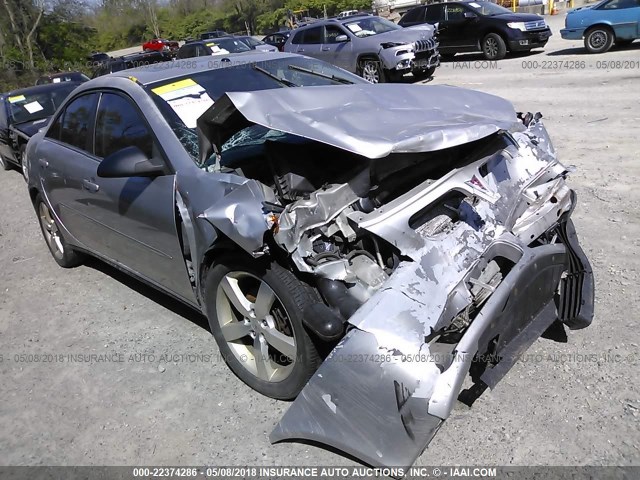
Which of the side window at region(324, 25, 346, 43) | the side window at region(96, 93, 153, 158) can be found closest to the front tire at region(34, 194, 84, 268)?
the side window at region(96, 93, 153, 158)

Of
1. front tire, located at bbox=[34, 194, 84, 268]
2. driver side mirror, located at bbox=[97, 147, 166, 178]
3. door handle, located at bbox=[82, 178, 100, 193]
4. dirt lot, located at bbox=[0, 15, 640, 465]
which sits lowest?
dirt lot, located at bbox=[0, 15, 640, 465]

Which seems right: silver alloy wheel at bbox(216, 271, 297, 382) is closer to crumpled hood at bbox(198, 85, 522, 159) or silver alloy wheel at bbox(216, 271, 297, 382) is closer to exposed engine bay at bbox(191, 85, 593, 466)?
exposed engine bay at bbox(191, 85, 593, 466)

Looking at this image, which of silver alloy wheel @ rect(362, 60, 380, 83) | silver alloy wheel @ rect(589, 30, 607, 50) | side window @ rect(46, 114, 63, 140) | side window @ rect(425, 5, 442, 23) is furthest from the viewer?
side window @ rect(425, 5, 442, 23)

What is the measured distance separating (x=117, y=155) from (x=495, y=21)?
1466 centimetres

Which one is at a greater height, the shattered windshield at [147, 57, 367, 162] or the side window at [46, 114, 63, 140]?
the shattered windshield at [147, 57, 367, 162]

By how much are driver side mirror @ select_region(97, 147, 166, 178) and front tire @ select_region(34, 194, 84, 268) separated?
2113mm

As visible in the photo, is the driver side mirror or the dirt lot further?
the driver side mirror

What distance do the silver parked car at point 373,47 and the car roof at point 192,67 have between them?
940 centimetres

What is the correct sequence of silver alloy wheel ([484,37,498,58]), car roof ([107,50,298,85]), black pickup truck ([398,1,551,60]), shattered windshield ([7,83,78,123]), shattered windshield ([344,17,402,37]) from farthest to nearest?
silver alloy wheel ([484,37,498,58]) < black pickup truck ([398,1,551,60]) < shattered windshield ([344,17,402,37]) < shattered windshield ([7,83,78,123]) < car roof ([107,50,298,85])

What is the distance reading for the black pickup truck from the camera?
15055mm

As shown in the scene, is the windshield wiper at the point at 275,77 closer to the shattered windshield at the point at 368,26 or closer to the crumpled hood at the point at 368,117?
the crumpled hood at the point at 368,117

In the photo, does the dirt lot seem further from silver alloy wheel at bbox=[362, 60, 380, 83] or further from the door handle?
silver alloy wheel at bbox=[362, 60, 380, 83]

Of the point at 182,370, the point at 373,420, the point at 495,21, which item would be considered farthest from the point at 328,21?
the point at 373,420

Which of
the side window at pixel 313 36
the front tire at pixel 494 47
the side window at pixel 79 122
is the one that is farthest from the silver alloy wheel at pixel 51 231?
the front tire at pixel 494 47
